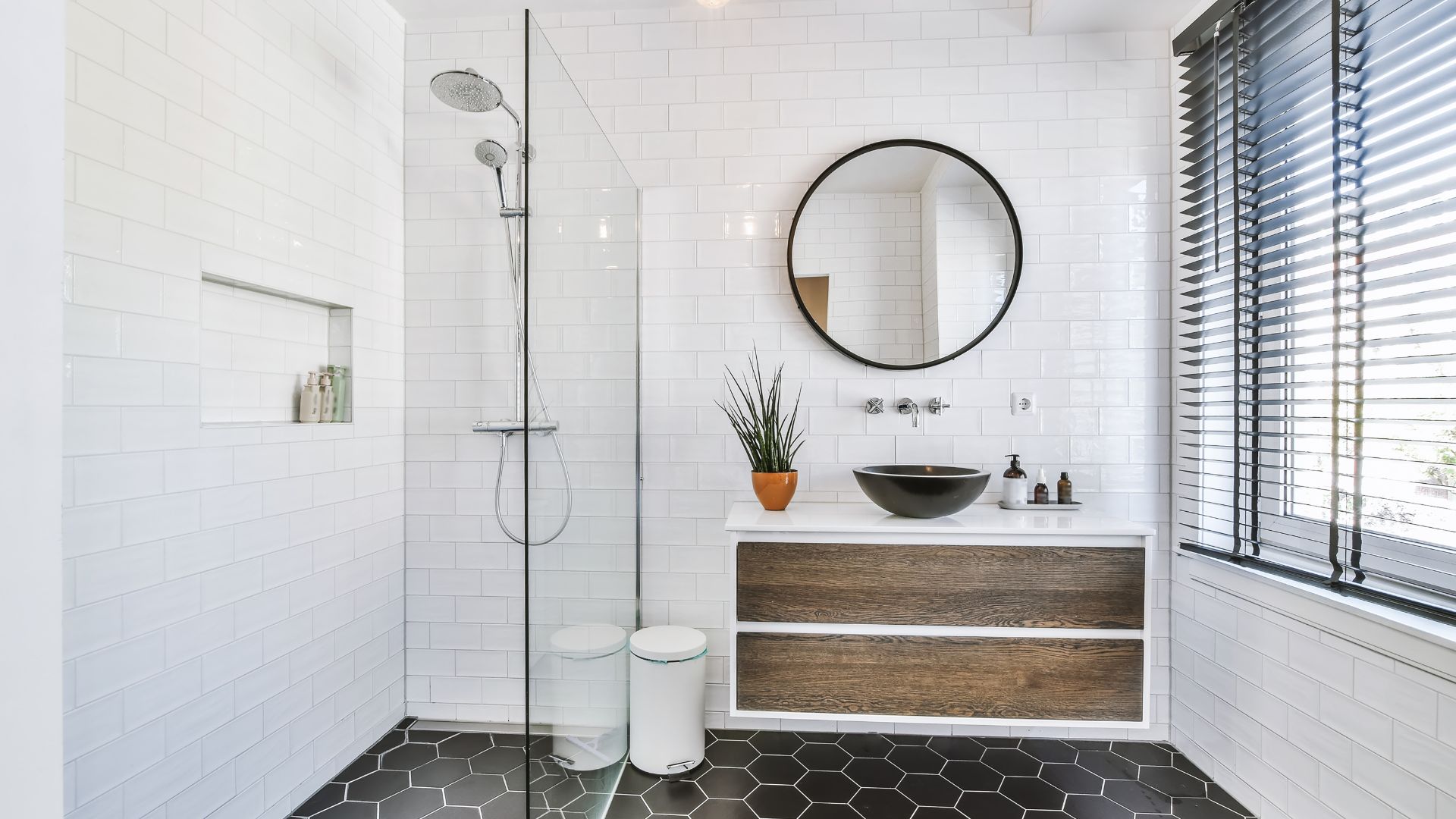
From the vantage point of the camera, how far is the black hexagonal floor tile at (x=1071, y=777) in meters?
2.00

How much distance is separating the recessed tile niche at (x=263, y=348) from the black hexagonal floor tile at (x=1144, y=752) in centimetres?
284


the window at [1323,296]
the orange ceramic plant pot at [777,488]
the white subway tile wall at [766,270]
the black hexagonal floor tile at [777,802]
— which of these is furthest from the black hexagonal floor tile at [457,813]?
the window at [1323,296]

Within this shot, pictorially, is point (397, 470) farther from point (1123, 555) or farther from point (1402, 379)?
point (1402, 379)

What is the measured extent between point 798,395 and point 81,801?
81.4 inches

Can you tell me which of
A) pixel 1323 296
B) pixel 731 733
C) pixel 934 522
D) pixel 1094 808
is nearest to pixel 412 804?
pixel 731 733

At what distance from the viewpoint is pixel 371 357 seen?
225cm

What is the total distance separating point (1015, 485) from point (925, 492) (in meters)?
0.45

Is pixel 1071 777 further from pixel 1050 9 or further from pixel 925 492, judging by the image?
pixel 1050 9

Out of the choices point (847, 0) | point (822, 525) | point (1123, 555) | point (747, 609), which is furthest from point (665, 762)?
point (847, 0)

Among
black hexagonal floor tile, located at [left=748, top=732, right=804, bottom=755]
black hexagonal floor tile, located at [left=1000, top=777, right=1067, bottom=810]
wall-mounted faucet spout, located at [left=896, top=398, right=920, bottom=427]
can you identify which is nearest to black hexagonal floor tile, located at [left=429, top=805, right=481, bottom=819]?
black hexagonal floor tile, located at [left=748, top=732, right=804, bottom=755]

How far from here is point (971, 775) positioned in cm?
207

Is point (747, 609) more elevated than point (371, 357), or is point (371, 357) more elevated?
point (371, 357)

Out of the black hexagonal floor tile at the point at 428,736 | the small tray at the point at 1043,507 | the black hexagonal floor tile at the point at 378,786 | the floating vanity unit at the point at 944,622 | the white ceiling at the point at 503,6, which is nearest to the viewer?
the floating vanity unit at the point at 944,622

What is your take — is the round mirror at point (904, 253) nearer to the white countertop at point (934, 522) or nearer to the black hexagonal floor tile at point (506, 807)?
the white countertop at point (934, 522)
